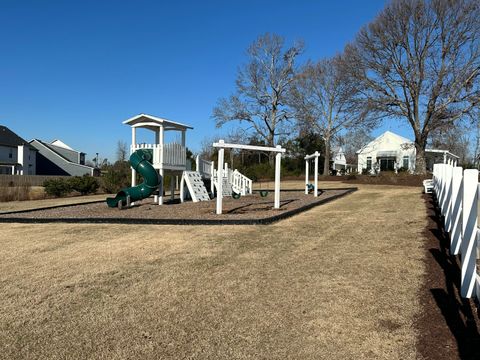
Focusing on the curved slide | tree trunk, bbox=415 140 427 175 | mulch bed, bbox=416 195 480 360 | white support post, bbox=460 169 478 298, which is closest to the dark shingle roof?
the curved slide

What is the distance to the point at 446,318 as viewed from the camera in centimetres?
372

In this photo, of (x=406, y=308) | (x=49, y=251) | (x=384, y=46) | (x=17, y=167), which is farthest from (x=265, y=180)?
(x=17, y=167)

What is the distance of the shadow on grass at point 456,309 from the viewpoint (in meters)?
3.20

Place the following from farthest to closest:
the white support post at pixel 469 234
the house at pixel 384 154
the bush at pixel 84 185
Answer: the house at pixel 384 154 → the bush at pixel 84 185 → the white support post at pixel 469 234

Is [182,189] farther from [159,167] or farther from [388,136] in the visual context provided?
[388,136]

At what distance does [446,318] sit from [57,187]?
2198cm

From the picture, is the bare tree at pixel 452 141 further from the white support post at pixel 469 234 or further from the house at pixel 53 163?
the house at pixel 53 163

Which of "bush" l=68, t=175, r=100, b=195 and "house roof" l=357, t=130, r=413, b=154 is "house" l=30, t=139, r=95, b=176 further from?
"bush" l=68, t=175, r=100, b=195

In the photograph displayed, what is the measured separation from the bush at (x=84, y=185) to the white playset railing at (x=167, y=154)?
9849mm

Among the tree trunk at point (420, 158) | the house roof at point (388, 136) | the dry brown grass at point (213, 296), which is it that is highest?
the house roof at point (388, 136)

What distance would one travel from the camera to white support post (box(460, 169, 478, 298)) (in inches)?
162

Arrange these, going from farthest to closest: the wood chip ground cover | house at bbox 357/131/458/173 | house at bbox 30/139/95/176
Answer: house at bbox 30/139/95/176
house at bbox 357/131/458/173
the wood chip ground cover

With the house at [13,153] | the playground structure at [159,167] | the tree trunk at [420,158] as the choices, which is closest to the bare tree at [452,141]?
the tree trunk at [420,158]

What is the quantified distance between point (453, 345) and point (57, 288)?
13.4 ft
